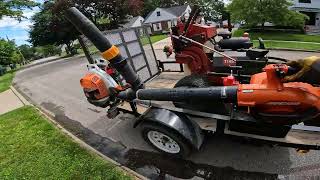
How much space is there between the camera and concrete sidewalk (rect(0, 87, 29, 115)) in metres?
9.96

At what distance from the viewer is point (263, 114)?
416cm

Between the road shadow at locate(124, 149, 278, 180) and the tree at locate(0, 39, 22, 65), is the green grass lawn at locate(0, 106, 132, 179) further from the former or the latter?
the tree at locate(0, 39, 22, 65)

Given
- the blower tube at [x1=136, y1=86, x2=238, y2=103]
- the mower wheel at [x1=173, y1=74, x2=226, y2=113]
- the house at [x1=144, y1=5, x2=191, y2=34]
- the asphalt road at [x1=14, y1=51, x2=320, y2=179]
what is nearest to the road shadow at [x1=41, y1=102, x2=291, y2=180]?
the asphalt road at [x1=14, y1=51, x2=320, y2=179]

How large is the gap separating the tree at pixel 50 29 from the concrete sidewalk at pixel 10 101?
20.3m

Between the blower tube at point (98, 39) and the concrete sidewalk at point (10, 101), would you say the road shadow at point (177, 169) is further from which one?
the concrete sidewalk at point (10, 101)

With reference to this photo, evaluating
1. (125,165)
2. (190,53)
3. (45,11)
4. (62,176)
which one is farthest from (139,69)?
(45,11)

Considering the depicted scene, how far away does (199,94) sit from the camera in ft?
14.2

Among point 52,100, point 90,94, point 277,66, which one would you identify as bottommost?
point 52,100

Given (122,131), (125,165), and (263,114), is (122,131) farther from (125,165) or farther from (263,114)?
(263,114)

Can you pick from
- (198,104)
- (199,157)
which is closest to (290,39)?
(199,157)

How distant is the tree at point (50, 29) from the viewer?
1272 inches

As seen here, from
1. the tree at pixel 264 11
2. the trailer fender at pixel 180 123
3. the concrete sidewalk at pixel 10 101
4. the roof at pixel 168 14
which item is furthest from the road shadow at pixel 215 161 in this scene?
the roof at pixel 168 14

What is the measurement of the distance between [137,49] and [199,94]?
3.39 m

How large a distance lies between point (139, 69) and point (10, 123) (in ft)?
12.6
